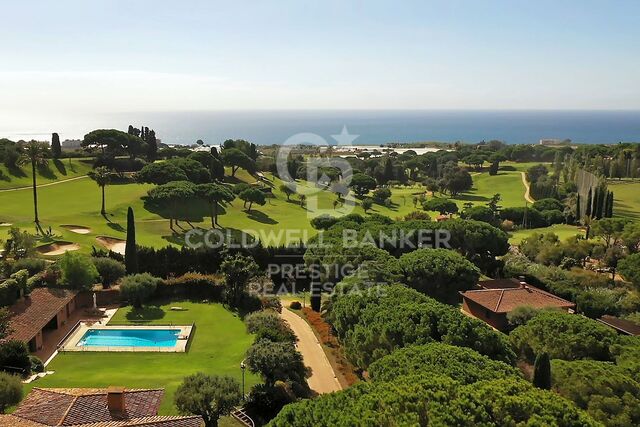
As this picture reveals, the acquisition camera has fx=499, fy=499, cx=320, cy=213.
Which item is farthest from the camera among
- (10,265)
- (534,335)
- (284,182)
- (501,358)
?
(284,182)

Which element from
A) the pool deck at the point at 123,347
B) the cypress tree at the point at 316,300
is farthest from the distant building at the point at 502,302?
the pool deck at the point at 123,347

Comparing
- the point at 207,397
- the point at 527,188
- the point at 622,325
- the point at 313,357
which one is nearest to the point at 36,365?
the point at 207,397

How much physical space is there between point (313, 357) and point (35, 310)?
557 inches

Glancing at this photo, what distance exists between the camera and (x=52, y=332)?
83.7 ft

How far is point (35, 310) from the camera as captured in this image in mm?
25078

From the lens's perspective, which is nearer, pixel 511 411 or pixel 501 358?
pixel 511 411

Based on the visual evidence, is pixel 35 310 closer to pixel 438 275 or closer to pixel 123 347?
pixel 123 347

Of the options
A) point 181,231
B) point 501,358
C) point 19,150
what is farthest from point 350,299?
point 19,150

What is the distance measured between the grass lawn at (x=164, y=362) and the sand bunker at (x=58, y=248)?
996 cm

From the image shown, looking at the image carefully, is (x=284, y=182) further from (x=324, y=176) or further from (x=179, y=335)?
(x=179, y=335)

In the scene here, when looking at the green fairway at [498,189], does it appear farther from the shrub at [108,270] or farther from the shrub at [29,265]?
the shrub at [29,265]

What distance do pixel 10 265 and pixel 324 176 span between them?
51.6m

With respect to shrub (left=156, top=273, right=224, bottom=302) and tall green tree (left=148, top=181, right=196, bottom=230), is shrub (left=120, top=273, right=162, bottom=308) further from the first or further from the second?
tall green tree (left=148, top=181, right=196, bottom=230)

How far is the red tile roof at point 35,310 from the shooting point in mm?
22812
